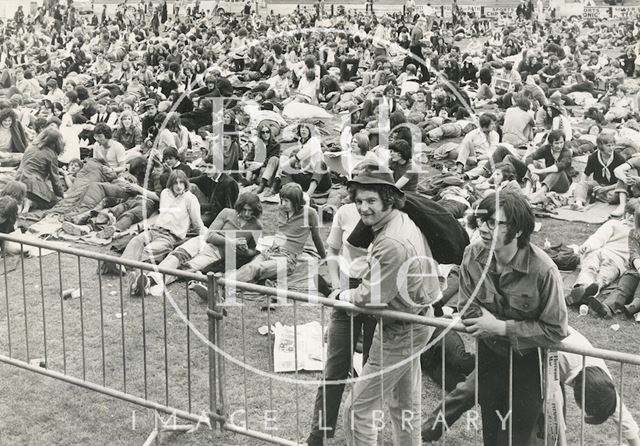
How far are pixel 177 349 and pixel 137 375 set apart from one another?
1.99ft

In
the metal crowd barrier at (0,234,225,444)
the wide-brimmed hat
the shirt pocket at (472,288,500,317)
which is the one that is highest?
the wide-brimmed hat

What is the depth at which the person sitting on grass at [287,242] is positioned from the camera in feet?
28.6

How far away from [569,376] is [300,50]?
24869mm

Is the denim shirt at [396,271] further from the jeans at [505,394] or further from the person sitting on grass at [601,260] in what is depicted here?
the person sitting on grass at [601,260]

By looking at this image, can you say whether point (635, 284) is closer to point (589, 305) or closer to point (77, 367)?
point (589, 305)

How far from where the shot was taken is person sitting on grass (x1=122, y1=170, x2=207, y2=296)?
9.74 m

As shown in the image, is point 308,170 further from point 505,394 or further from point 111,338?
point 505,394

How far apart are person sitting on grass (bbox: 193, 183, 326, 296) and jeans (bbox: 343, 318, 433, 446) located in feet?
11.6

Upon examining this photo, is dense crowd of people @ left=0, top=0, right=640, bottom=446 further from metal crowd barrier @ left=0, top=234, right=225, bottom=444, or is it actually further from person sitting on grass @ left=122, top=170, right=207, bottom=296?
metal crowd barrier @ left=0, top=234, right=225, bottom=444

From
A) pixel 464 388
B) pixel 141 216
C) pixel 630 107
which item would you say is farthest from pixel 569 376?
pixel 630 107

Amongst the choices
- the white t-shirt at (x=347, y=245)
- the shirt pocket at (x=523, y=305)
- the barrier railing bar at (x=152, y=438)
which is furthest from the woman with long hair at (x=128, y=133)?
the shirt pocket at (x=523, y=305)

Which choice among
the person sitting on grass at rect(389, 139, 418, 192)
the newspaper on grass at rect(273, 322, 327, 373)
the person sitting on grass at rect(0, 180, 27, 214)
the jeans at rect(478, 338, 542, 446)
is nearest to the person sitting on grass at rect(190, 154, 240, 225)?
the person sitting on grass at rect(0, 180, 27, 214)

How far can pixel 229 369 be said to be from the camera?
22.8 feet

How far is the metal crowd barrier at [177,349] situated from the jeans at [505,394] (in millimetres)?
167
